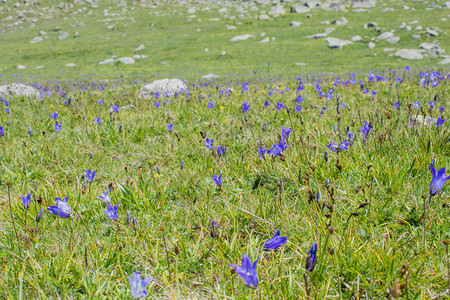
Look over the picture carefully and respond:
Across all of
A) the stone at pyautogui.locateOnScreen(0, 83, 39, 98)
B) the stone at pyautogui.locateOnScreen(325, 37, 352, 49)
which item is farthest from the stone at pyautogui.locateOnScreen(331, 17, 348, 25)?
the stone at pyautogui.locateOnScreen(0, 83, 39, 98)

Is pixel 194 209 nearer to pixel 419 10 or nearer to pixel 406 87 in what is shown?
pixel 406 87

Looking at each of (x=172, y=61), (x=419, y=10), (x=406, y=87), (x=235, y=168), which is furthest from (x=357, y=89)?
(x=419, y=10)

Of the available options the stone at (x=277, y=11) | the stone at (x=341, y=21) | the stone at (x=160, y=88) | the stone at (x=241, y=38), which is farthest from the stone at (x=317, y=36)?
the stone at (x=160, y=88)

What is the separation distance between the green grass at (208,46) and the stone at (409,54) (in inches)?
35.9

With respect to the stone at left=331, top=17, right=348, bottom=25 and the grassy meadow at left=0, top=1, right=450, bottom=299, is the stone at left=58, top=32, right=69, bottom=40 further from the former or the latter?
the grassy meadow at left=0, top=1, right=450, bottom=299

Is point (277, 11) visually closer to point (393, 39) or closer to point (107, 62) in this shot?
point (393, 39)

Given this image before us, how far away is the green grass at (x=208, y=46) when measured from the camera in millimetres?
21125

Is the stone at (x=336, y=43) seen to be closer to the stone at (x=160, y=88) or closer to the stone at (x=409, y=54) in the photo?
the stone at (x=409, y=54)

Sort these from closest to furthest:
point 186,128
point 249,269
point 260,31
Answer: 1. point 249,269
2. point 186,128
3. point 260,31

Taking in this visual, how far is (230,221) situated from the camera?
2.40 m

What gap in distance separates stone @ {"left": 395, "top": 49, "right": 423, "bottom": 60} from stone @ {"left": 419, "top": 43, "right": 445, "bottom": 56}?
2.81 ft

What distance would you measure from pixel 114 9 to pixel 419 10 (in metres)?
50.3

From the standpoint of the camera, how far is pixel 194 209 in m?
2.56

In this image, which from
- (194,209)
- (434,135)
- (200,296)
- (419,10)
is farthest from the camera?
(419,10)
